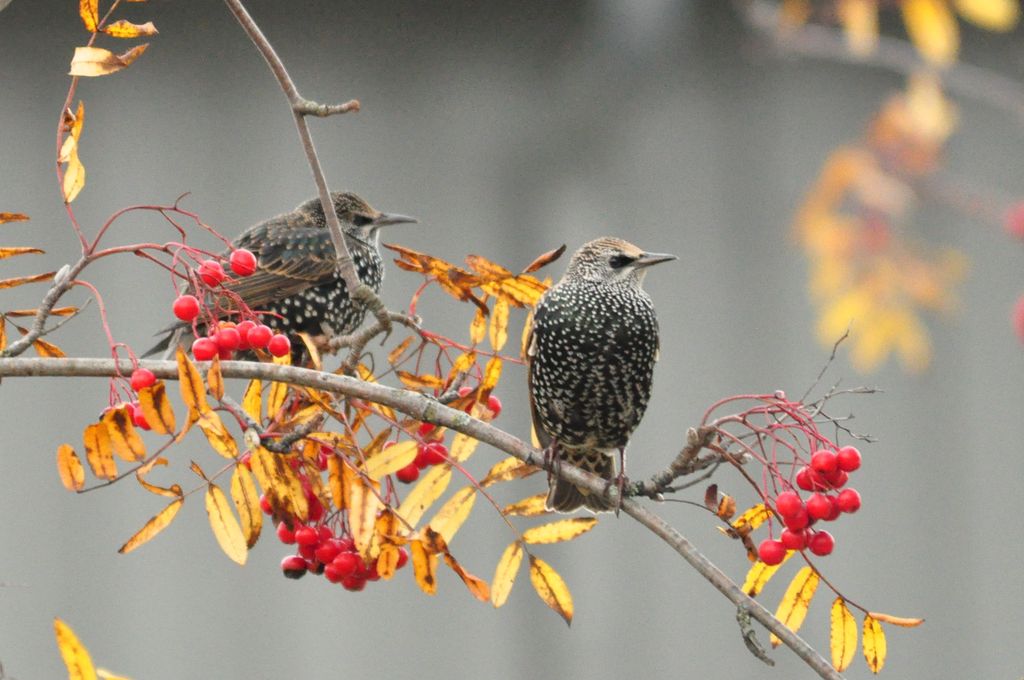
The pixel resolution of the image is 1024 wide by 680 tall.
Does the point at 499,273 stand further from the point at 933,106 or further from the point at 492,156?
the point at 492,156

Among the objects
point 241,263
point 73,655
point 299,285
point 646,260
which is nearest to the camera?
point 73,655

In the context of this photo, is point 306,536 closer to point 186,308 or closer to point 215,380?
point 186,308

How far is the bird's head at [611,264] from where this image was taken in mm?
3018

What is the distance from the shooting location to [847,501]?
72.6 inches

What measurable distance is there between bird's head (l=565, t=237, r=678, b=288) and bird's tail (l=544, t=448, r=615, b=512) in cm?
38

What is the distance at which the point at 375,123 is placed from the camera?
577cm

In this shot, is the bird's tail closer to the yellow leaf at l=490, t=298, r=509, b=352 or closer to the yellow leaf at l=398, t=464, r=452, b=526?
the yellow leaf at l=490, t=298, r=509, b=352

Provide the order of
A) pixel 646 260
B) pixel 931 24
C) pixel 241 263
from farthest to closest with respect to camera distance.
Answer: pixel 646 260 < pixel 931 24 < pixel 241 263

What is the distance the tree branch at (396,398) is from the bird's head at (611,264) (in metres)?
1.23

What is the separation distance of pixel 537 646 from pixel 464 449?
3.96 m

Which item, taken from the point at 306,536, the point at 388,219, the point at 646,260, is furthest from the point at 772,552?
the point at 388,219

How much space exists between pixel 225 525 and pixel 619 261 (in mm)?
1556

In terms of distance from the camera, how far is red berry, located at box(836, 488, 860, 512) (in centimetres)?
183

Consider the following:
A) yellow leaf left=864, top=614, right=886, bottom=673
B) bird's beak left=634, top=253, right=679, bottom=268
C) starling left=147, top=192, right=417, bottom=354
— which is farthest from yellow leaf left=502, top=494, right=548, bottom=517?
starling left=147, top=192, right=417, bottom=354
